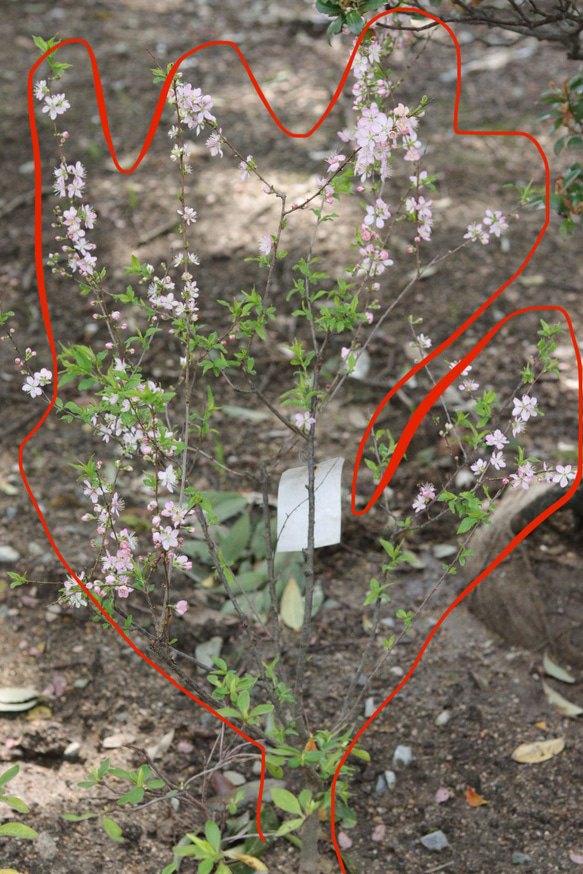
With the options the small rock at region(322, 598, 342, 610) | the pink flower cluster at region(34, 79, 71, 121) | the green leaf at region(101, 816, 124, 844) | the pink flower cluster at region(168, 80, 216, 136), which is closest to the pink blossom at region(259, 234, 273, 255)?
the pink flower cluster at region(168, 80, 216, 136)

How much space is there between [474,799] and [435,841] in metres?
0.14

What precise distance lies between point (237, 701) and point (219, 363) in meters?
0.61

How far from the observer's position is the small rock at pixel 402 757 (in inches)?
78.6

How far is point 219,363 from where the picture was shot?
1502 millimetres

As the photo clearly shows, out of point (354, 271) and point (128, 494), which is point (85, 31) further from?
point (354, 271)

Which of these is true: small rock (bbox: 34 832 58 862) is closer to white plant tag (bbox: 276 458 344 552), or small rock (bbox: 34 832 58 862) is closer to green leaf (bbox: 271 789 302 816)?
green leaf (bbox: 271 789 302 816)

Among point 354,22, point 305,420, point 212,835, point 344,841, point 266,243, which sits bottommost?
point 344,841

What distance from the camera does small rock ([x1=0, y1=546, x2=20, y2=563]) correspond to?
2430 mm

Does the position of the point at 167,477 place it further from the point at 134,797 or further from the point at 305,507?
the point at 134,797

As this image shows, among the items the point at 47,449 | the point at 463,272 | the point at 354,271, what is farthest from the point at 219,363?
the point at 463,272

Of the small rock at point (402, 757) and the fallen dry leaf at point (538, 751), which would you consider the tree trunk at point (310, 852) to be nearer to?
the small rock at point (402, 757)

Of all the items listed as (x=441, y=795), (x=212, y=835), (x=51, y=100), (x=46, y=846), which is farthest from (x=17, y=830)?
(x=51, y=100)

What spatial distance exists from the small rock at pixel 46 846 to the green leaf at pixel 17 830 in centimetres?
12

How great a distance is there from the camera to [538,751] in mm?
1972
